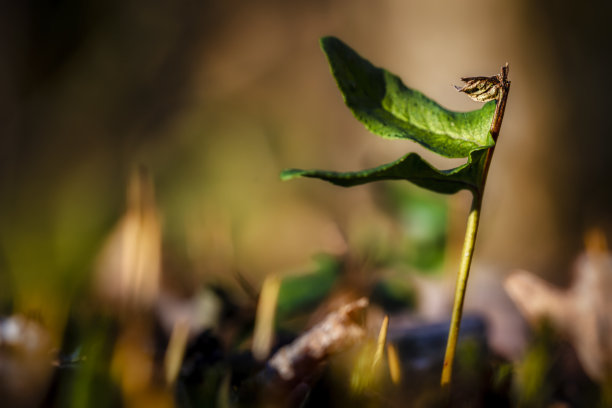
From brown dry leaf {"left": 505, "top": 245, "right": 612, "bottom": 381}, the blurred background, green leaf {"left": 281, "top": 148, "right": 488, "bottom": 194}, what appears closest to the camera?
green leaf {"left": 281, "top": 148, "right": 488, "bottom": 194}

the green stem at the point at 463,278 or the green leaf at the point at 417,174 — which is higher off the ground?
the green leaf at the point at 417,174

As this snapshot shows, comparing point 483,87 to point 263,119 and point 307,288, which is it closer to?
point 307,288

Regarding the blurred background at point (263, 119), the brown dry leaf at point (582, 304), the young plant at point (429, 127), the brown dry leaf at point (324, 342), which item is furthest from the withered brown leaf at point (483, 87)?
the blurred background at point (263, 119)

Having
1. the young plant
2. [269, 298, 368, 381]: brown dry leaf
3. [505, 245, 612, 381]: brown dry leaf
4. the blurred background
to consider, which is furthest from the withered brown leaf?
the blurred background

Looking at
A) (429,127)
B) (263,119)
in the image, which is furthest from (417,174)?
(263,119)

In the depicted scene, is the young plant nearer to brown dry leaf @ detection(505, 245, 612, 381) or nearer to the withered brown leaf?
the withered brown leaf

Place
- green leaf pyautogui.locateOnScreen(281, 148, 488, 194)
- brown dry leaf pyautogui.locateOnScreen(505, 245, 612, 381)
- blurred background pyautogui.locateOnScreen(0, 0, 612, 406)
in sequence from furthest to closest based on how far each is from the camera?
blurred background pyautogui.locateOnScreen(0, 0, 612, 406) → brown dry leaf pyautogui.locateOnScreen(505, 245, 612, 381) → green leaf pyautogui.locateOnScreen(281, 148, 488, 194)

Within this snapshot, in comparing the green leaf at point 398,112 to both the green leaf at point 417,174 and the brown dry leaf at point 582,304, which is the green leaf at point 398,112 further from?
the brown dry leaf at point 582,304
